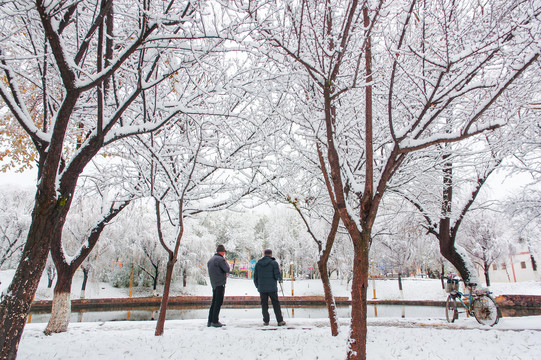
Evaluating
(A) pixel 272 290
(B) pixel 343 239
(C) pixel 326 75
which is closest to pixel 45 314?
(A) pixel 272 290

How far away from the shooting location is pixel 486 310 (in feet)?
20.2

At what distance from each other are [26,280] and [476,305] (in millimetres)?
7772

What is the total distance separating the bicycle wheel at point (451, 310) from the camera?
265 inches

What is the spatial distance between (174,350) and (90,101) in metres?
4.31

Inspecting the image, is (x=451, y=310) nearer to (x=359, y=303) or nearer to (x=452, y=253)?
(x=452, y=253)

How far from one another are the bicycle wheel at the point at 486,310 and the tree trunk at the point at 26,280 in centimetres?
759

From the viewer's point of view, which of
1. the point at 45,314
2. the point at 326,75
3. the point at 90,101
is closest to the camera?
the point at 326,75

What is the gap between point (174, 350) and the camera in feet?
13.8

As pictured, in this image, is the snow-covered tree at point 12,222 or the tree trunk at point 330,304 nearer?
the tree trunk at point 330,304

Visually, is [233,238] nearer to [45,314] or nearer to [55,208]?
[45,314]

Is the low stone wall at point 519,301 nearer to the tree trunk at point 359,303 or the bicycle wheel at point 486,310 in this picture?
the bicycle wheel at point 486,310

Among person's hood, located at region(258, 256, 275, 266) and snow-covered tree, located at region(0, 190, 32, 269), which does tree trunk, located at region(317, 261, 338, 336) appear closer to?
person's hood, located at region(258, 256, 275, 266)

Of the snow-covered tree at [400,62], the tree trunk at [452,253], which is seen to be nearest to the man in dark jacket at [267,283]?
the snow-covered tree at [400,62]

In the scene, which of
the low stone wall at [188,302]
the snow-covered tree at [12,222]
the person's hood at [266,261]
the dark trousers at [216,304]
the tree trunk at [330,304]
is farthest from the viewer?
the snow-covered tree at [12,222]
